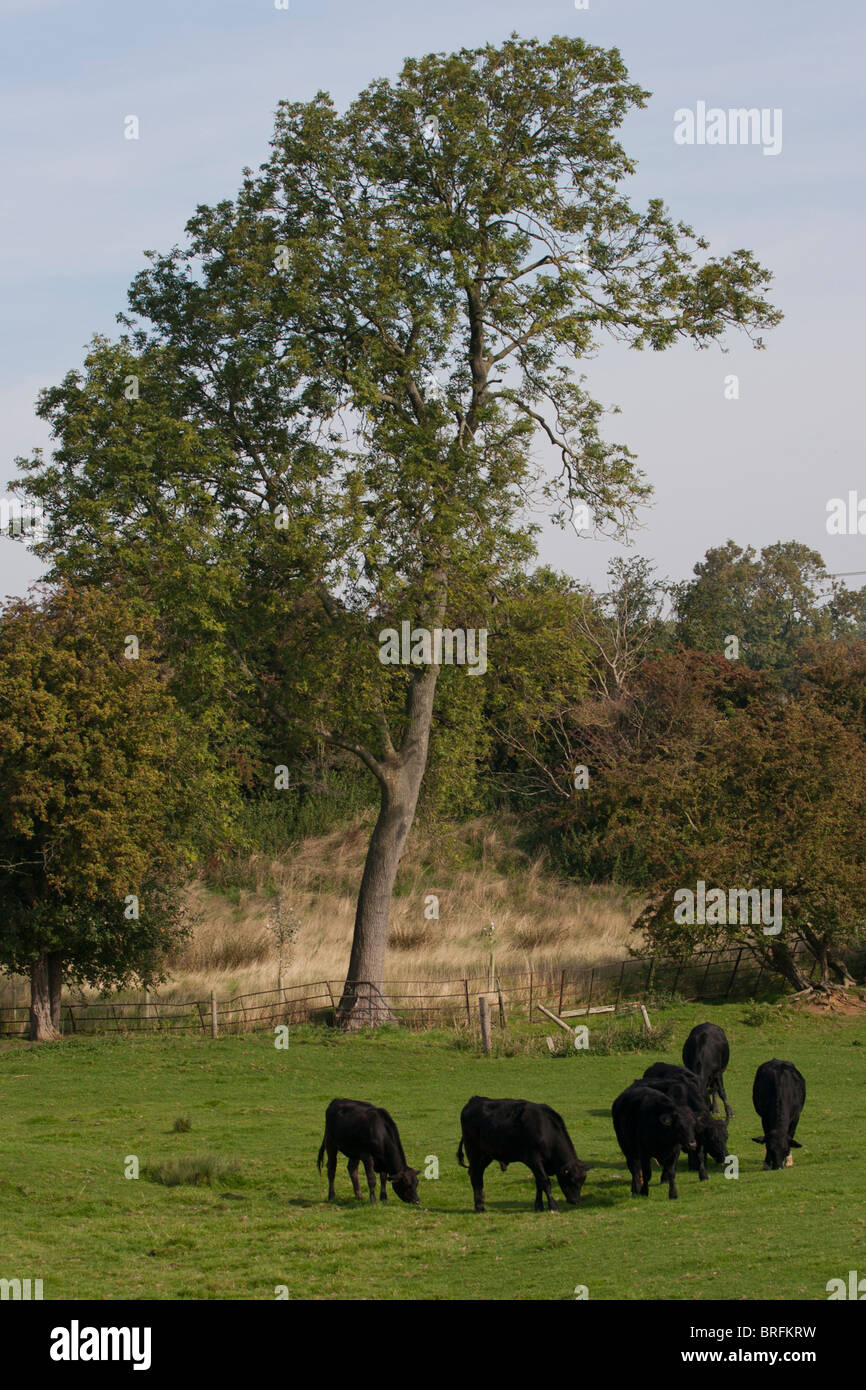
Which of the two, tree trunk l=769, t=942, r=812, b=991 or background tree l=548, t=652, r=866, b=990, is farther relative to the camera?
tree trunk l=769, t=942, r=812, b=991

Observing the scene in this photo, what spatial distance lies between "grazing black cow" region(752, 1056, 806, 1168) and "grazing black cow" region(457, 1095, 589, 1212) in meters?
2.49

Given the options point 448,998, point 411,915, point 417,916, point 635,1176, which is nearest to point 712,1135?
point 635,1176

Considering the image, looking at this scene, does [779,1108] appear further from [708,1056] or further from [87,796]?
[87,796]

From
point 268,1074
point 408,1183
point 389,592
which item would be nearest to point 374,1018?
point 268,1074

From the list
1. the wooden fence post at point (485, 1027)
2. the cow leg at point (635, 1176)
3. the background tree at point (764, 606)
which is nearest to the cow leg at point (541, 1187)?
the cow leg at point (635, 1176)

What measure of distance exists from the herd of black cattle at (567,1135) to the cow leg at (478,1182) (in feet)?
0.04

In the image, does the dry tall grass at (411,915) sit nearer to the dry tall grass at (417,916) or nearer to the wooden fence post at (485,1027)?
the dry tall grass at (417,916)

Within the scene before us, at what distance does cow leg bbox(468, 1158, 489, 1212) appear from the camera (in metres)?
15.0

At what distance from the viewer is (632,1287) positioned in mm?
10641

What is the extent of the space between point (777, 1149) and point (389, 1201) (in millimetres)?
4520

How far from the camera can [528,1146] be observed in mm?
14820
